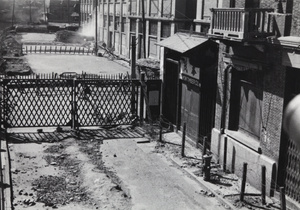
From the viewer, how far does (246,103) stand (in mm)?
13383

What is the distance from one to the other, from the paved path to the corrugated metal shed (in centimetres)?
431

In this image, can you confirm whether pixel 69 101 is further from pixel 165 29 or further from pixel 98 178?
pixel 165 29

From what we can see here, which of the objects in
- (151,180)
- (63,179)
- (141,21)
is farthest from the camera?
(141,21)

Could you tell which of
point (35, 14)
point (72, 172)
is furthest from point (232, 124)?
point (35, 14)

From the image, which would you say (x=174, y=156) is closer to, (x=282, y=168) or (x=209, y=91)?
(x=209, y=91)

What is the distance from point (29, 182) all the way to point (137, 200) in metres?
3.53

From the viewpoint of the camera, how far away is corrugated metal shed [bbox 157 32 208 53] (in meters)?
15.7

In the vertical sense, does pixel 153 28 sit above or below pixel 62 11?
below

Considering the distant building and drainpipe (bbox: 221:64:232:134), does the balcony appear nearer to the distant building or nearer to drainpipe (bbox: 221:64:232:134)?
drainpipe (bbox: 221:64:232:134)

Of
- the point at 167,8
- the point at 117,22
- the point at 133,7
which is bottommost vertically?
the point at 117,22

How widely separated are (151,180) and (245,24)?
18.4 ft

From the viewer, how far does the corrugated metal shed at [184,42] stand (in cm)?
1571

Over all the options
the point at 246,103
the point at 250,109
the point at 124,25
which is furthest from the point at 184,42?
the point at 124,25

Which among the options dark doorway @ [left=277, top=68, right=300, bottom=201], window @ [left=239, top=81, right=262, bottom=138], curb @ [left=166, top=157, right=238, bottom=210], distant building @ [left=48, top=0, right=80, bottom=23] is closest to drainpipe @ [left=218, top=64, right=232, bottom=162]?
window @ [left=239, top=81, right=262, bottom=138]
